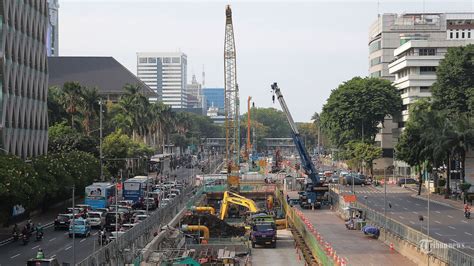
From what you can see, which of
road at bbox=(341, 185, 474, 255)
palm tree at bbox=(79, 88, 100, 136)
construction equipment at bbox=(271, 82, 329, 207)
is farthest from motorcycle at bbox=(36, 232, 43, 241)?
palm tree at bbox=(79, 88, 100, 136)

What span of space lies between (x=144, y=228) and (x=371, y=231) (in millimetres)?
19793

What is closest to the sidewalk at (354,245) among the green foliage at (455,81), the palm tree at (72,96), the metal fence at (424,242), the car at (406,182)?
the metal fence at (424,242)

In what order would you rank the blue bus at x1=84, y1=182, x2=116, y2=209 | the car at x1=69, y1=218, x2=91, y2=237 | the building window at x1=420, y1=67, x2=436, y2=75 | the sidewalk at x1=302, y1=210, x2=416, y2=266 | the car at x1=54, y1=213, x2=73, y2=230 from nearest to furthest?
the sidewalk at x1=302, y1=210, x2=416, y2=266
the car at x1=69, y1=218, x2=91, y2=237
the car at x1=54, y1=213, x2=73, y2=230
the blue bus at x1=84, y1=182, x2=116, y2=209
the building window at x1=420, y1=67, x2=436, y2=75

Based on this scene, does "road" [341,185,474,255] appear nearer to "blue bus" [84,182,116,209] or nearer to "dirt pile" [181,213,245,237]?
"dirt pile" [181,213,245,237]

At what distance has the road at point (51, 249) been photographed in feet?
176

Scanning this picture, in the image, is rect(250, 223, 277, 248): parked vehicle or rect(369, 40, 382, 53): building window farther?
rect(369, 40, 382, 53): building window

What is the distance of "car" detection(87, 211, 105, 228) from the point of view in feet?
238

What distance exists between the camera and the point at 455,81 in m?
132

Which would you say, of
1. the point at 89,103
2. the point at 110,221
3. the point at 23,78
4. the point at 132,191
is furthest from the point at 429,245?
the point at 89,103

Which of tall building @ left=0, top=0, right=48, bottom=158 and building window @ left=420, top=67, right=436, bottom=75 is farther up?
building window @ left=420, top=67, right=436, bottom=75

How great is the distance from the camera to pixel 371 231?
66.2 metres

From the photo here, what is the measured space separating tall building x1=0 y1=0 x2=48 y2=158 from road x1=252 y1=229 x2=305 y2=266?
29342 millimetres

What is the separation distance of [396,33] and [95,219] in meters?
128

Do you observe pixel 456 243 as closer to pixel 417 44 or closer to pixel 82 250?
pixel 82 250
